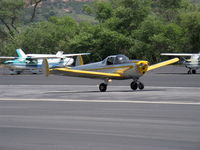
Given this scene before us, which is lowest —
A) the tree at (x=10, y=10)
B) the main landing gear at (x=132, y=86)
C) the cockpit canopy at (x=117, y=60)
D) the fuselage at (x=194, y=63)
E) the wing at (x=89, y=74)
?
the fuselage at (x=194, y=63)

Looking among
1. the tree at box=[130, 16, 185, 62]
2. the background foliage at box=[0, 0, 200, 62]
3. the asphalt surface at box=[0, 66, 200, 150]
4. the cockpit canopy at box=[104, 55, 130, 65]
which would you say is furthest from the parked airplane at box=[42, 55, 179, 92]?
the tree at box=[130, 16, 185, 62]

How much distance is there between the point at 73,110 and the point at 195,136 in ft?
22.5

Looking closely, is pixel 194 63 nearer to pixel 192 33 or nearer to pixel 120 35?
pixel 192 33

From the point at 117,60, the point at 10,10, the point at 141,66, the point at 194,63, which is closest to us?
the point at 141,66

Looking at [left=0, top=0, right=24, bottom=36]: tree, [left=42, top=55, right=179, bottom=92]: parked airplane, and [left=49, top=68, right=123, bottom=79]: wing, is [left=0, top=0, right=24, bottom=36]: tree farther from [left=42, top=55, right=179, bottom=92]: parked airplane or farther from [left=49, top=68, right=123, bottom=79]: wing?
[left=49, top=68, right=123, bottom=79]: wing

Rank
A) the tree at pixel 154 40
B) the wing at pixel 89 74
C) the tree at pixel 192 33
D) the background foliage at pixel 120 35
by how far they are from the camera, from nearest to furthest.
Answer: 1. the wing at pixel 89 74
2. the tree at pixel 192 33
3. the tree at pixel 154 40
4. the background foliage at pixel 120 35

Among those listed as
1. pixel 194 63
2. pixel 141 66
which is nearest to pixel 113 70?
pixel 141 66

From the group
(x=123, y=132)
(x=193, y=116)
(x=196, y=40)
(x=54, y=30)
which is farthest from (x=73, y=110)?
(x=54, y=30)

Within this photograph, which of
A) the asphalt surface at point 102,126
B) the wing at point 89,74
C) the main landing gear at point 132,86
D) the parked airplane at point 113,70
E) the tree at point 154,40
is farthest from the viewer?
the tree at point 154,40

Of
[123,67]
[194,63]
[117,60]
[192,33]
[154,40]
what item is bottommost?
[194,63]

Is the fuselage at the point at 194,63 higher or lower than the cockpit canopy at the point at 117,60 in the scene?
lower

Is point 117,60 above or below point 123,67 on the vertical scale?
above

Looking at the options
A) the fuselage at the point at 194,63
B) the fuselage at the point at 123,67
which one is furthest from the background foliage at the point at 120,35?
the fuselage at the point at 123,67

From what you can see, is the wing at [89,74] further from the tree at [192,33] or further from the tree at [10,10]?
the tree at [10,10]
